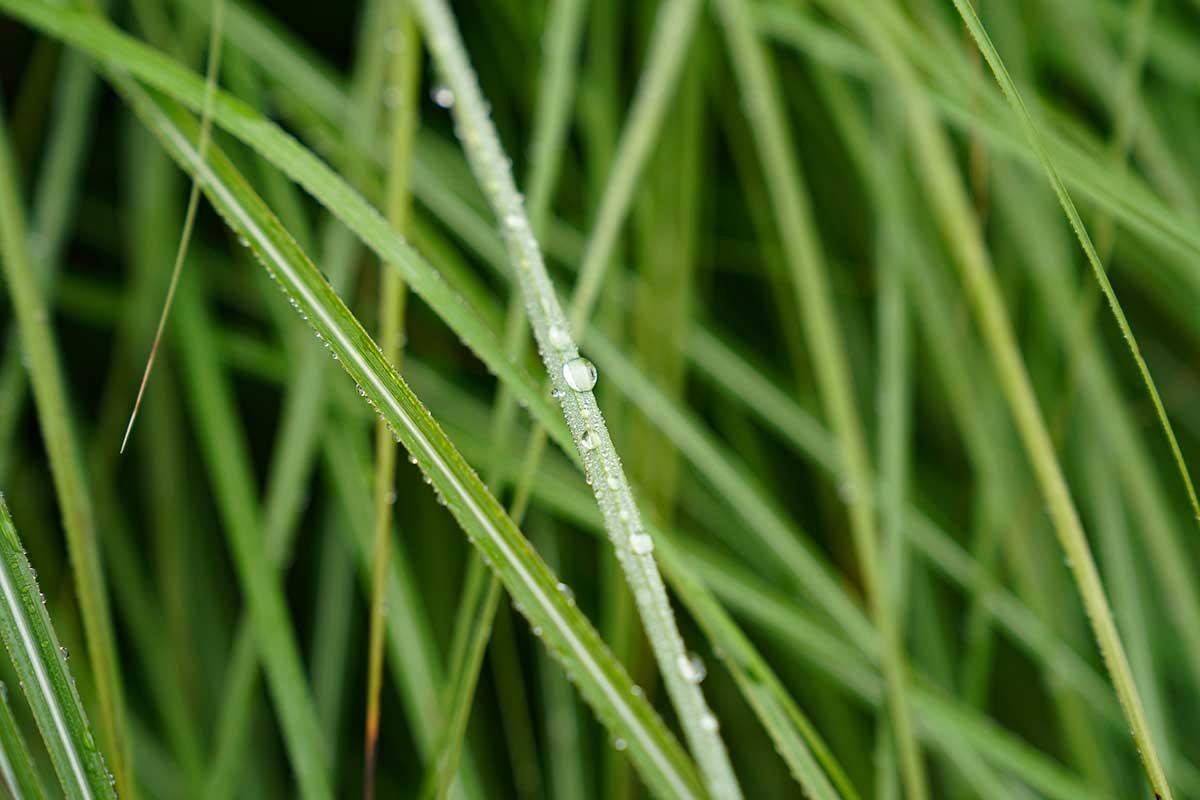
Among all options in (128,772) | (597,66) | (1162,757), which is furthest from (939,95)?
(128,772)

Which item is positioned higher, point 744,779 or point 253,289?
point 253,289

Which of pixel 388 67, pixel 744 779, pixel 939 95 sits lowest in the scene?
pixel 744 779

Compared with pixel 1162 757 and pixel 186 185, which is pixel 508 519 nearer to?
pixel 1162 757

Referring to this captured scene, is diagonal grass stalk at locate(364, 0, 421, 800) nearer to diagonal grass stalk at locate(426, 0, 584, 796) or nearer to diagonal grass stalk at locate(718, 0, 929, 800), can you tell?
diagonal grass stalk at locate(426, 0, 584, 796)

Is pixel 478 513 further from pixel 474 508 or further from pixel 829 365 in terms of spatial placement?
pixel 829 365

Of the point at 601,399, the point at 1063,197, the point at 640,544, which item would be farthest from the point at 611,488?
the point at 601,399

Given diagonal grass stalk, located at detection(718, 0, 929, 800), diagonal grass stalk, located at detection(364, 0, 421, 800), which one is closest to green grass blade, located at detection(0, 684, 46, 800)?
diagonal grass stalk, located at detection(364, 0, 421, 800)
